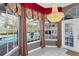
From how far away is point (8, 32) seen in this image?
13.1ft

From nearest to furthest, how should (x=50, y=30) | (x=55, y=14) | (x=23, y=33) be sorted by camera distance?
1. (x=55, y=14)
2. (x=23, y=33)
3. (x=50, y=30)

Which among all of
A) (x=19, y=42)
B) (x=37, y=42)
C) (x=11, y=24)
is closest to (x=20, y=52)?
(x=19, y=42)

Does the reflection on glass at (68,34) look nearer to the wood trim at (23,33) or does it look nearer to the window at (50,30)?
the window at (50,30)

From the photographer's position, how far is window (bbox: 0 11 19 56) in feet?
11.7

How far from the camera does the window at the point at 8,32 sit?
11.7ft

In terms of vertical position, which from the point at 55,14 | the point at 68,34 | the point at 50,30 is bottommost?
the point at 68,34

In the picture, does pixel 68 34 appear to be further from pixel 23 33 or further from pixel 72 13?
pixel 23 33

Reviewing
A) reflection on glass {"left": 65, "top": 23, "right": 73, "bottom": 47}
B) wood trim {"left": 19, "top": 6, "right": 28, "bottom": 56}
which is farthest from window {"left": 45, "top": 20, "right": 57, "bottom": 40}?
wood trim {"left": 19, "top": 6, "right": 28, "bottom": 56}

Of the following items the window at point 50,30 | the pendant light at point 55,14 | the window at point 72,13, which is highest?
the window at point 72,13

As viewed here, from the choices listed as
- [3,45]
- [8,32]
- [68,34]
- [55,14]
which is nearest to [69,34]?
[68,34]

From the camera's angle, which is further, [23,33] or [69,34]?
[69,34]

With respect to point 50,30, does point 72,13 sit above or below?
above

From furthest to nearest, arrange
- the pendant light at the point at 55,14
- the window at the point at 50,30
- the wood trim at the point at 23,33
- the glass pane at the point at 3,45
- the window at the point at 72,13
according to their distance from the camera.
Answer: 1. the window at the point at 50,30
2. the window at the point at 72,13
3. the wood trim at the point at 23,33
4. the glass pane at the point at 3,45
5. the pendant light at the point at 55,14

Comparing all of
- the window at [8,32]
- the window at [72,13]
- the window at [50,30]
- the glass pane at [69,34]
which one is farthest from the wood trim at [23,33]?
the glass pane at [69,34]
